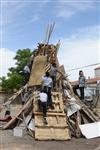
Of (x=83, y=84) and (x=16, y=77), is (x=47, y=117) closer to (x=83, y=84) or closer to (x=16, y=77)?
(x=83, y=84)

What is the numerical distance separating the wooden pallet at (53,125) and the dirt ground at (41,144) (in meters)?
0.36

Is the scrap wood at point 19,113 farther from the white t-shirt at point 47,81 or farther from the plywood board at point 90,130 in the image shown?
the plywood board at point 90,130

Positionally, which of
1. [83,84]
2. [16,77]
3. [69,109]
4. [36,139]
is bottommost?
[36,139]

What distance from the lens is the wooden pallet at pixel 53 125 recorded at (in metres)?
14.2

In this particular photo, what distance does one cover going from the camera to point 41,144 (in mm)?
13367

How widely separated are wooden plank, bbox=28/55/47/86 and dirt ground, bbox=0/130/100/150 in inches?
136

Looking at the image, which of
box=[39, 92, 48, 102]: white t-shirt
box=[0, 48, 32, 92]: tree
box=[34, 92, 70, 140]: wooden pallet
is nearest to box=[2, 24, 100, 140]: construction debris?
box=[34, 92, 70, 140]: wooden pallet

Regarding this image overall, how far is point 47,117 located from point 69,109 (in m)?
1.55

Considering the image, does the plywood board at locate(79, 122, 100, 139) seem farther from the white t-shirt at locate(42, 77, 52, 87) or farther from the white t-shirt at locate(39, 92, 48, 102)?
the white t-shirt at locate(42, 77, 52, 87)

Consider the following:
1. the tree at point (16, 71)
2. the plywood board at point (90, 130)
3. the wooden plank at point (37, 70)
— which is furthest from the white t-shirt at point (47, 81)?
the tree at point (16, 71)

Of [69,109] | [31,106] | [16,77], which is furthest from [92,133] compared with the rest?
[16,77]

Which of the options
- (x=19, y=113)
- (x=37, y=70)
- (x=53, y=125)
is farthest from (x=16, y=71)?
(x=53, y=125)

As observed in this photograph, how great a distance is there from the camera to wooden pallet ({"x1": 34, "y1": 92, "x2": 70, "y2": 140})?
46.8ft

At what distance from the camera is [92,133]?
15.3 m
